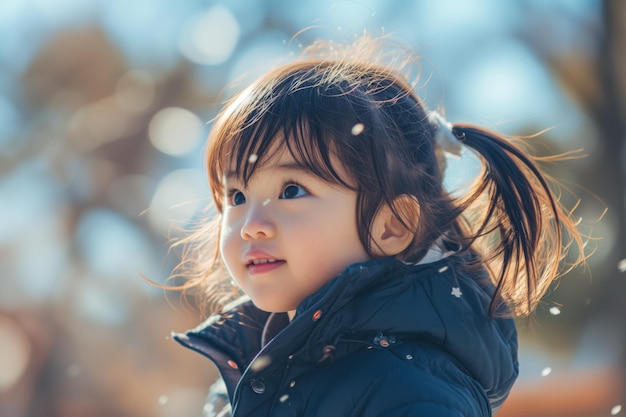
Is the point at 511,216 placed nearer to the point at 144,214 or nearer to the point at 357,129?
the point at 357,129

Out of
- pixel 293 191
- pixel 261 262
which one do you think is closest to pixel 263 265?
pixel 261 262

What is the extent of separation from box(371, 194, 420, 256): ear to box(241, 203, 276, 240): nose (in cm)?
19

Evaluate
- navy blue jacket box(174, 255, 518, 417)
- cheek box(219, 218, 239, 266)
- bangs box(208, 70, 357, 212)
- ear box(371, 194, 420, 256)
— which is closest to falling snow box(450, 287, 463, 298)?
navy blue jacket box(174, 255, 518, 417)

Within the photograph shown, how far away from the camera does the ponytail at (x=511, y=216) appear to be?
143 centimetres

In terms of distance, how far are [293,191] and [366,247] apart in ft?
0.54

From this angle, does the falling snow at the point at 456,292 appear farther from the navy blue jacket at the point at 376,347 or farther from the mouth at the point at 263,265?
the mouth at the point at 263,265

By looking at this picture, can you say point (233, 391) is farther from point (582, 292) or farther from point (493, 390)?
point (582, 292)

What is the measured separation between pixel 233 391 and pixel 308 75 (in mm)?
615

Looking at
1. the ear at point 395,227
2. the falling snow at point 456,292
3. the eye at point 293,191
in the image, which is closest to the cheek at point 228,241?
the eye at point 293,191

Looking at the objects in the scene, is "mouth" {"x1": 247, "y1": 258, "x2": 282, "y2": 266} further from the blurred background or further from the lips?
the blurred background

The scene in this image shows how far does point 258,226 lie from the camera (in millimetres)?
1302

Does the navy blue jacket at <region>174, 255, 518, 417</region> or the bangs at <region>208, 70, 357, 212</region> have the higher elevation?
the bangs at <region>208, 70, 357, 212</region>

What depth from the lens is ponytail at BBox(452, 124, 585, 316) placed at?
56.1 inches

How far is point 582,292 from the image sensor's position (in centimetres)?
456
